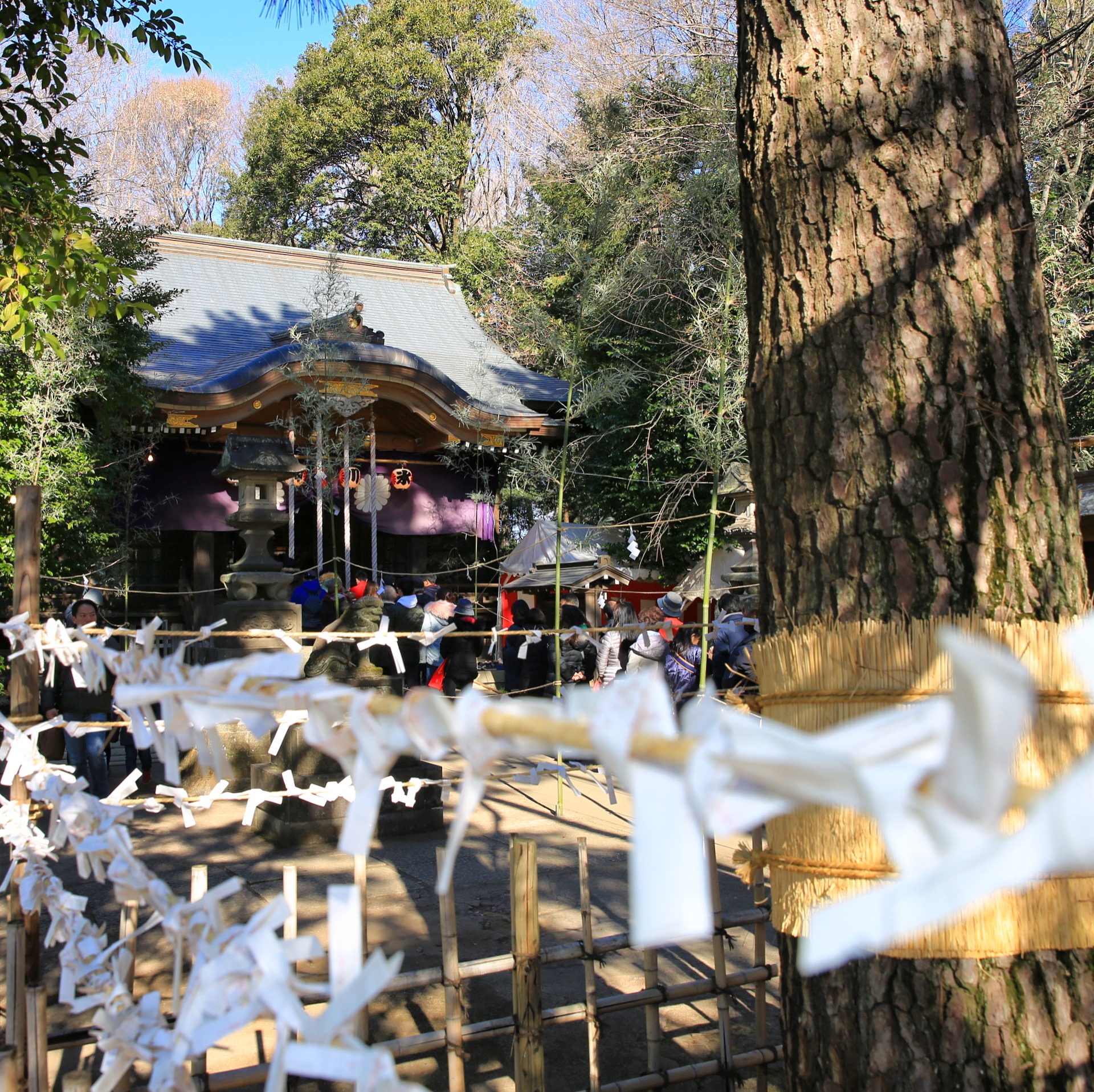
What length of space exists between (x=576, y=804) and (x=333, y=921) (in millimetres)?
5739

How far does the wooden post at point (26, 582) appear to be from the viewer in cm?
266

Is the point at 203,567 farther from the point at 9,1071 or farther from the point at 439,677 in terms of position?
the point at 9,1071

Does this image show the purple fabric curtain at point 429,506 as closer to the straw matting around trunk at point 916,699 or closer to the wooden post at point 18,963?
the wooden post at point 18,963

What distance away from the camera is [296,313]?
14.8 m

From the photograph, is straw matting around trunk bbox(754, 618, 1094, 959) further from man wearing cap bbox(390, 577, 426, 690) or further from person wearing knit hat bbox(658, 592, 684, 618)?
man wearing cap bbox(390, 577, 426, 690)

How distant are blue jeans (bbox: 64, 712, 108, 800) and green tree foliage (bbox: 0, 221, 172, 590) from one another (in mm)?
2977

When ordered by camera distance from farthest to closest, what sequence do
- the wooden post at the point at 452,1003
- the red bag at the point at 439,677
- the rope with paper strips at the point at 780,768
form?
the red bag at the point at 439,677 → the wooden post at the point at 452,1003 → the rope with paper strips at the point at 780,768

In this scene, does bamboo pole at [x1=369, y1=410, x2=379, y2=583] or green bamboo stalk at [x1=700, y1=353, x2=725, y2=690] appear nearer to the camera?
green bamboo stalk at [x1=700, y1=353, x2=725, y2=690]

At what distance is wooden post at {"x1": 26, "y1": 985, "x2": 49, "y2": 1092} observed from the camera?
6.55ft

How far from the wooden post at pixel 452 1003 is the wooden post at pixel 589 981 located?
1.22ft

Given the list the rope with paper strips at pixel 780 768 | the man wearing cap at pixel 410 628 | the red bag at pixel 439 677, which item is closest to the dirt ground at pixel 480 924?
the rope with paper strips at pixel 780 768

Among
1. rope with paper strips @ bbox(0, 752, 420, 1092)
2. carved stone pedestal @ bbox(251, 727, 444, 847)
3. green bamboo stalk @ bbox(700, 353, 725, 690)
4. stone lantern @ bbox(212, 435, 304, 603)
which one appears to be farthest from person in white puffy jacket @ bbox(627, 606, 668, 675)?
rope with paper strips @ bbox(0, 752, 420, 1092)

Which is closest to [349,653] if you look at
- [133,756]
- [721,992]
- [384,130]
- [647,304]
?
[133,756]

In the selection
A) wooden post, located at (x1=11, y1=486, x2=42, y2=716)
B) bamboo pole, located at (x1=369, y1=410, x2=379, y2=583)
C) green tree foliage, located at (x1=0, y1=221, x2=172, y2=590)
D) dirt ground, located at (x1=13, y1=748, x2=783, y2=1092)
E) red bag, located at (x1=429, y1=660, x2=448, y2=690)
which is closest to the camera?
wooden post, located at (x1=11, y1=486, x2=42, y2=716)
